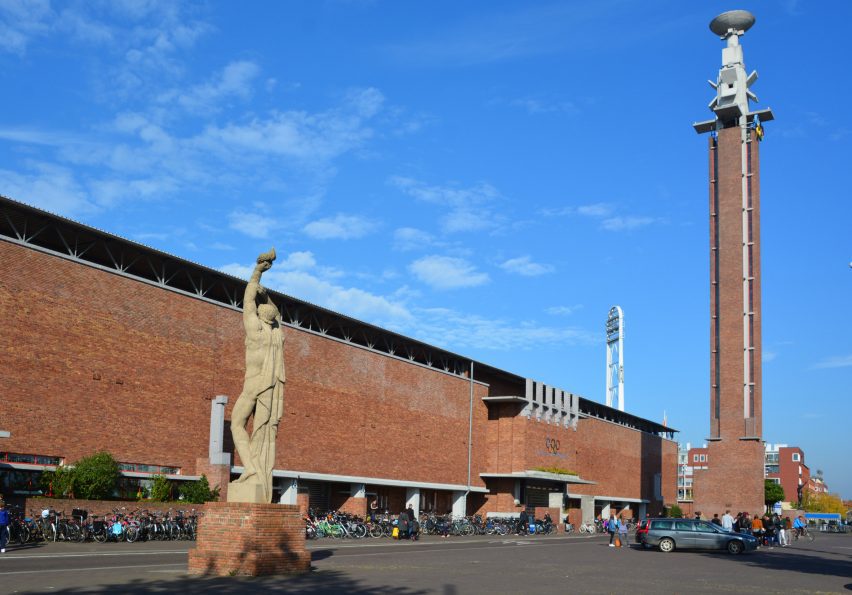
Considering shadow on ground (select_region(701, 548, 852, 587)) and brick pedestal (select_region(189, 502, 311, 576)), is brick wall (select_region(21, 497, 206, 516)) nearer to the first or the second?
brick pedestal (select_region(189, 502, 311, 576))

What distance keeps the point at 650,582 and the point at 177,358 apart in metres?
22.6

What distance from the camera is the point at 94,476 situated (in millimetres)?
30281

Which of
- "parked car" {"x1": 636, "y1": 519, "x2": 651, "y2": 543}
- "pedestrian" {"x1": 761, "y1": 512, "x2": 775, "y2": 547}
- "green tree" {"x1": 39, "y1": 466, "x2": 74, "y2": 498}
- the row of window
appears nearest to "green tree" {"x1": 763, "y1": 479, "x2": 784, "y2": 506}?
"pedestrian" {"x1": 761, "y1": 512, "x2": 775, "y2": 547}

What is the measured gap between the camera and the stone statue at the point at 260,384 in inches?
720

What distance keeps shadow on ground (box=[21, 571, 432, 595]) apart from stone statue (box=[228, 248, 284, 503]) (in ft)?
8.06

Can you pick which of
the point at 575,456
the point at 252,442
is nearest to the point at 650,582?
the point at 252,442

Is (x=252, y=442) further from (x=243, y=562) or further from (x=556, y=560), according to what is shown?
(x=556, y=560)

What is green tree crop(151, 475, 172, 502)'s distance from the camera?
3366 centimetres

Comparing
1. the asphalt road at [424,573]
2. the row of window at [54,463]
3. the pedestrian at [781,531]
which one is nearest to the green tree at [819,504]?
the pedestrian at [781,531]

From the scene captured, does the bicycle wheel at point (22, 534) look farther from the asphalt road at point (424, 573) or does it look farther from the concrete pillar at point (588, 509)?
the concrete pillar at point (588, 509)

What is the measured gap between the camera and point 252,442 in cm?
1830

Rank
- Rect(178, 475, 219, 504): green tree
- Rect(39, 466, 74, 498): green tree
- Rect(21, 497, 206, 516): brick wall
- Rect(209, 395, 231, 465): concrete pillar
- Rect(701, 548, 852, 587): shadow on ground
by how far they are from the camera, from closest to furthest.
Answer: Rect(701, 548, 852, 587): shadow on ground
Rect(21, 497, 206, 516): brick wall
Rect(39, 466, 74, 498): green tree
Rect(178, 475, 219, 504): green tree
Rect(209, 395, 231, 465): concrete pillar

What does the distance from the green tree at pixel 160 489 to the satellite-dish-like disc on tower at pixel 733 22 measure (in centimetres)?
5308

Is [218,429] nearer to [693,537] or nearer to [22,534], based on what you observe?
[22,534]
